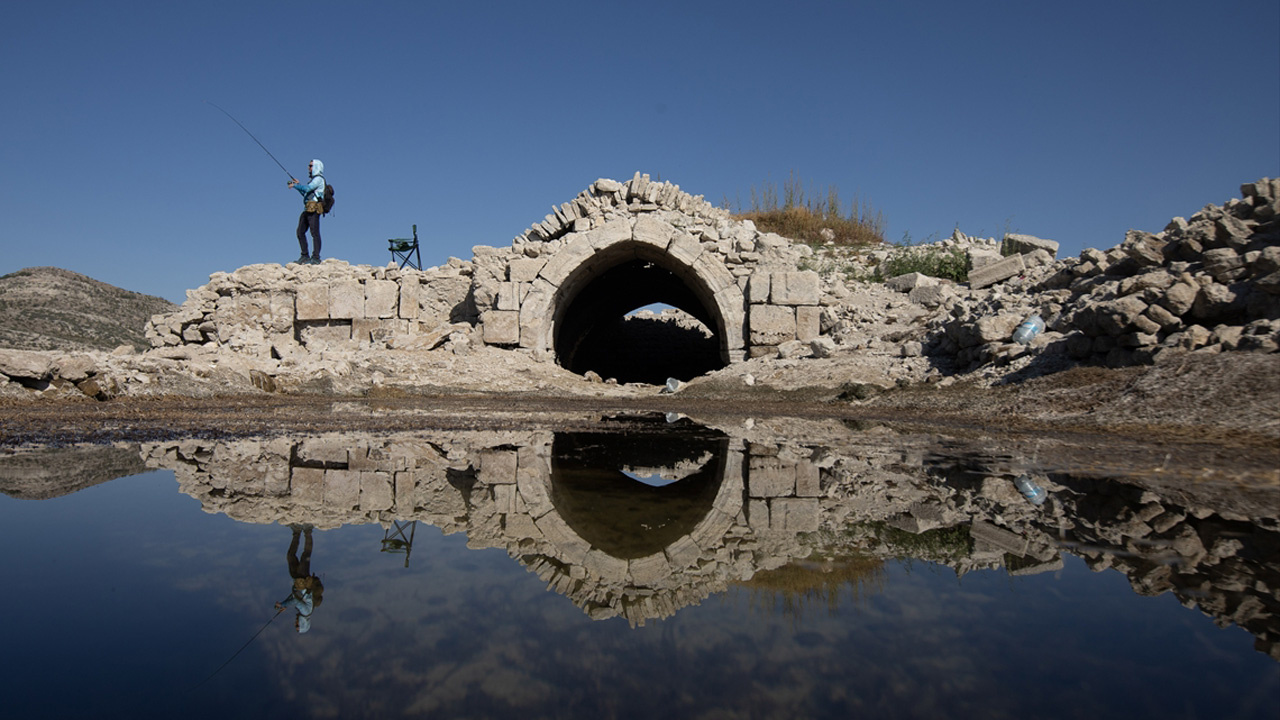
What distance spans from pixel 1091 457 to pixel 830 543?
3260mm

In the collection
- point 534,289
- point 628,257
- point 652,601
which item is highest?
point 628,257

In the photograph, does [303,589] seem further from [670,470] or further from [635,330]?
[635,330]

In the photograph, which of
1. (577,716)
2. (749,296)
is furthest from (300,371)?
(577,716)

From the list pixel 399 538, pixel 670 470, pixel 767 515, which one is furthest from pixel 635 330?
pixel 399 538

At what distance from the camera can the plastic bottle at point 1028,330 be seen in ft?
32.3

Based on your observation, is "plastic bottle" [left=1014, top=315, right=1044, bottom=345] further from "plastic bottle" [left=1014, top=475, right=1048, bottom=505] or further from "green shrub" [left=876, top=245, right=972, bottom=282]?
"plastic bottle" [left=1014, top=475, right=1048, bottom=505]

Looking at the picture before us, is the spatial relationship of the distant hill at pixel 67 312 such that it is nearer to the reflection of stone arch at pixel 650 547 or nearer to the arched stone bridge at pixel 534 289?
the arched stone bridge at pixel 534 289

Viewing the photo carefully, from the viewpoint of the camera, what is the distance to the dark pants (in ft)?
46.5

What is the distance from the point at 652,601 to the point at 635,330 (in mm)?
19207

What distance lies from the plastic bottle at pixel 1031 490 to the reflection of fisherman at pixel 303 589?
3471 millimetres

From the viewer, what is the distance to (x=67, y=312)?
838 inches

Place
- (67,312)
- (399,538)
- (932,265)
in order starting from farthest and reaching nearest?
(67,312)
(932,265)
(399,538)

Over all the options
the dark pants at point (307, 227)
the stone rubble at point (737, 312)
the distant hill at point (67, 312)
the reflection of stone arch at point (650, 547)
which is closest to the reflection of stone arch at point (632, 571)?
the reflection of stone arch at point (650, 547)

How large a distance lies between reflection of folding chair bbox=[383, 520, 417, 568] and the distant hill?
61.3ft
